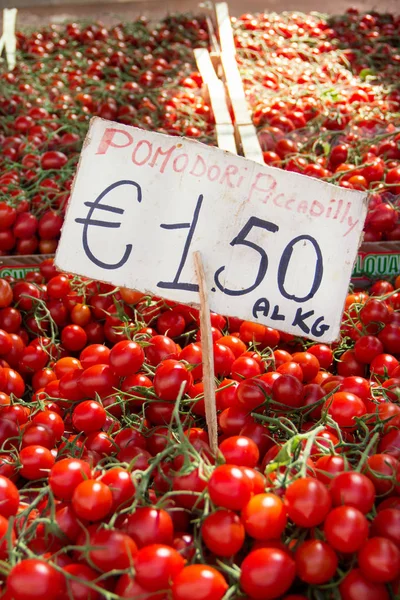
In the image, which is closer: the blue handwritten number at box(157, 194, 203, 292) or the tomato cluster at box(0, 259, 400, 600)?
the tomato cluster at box(0, 259, 400, 600)

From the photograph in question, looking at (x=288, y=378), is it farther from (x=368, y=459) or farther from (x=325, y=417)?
(x=368, y=459)

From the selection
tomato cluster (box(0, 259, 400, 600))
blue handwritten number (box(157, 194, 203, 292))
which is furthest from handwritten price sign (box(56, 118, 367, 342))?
tomato cluster (box(0, 259, 400, 600))

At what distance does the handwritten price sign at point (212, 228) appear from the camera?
1.31 meters

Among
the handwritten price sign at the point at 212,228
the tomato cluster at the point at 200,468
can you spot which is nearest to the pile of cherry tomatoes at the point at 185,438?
the tomato cluster at the point at 200,468

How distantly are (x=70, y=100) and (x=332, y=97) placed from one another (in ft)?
4.95

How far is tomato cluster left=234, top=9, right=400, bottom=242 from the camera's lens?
8.77 ft

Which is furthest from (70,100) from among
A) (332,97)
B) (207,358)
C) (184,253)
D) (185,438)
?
(185,438)

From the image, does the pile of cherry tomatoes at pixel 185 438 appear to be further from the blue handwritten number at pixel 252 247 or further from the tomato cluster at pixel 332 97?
the blue handwritten number at pixel 252 247

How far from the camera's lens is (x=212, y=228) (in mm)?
1314

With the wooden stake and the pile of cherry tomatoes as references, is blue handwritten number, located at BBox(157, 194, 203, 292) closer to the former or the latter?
the wooden stake

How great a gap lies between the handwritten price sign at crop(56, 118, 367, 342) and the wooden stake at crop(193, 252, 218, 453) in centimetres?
3

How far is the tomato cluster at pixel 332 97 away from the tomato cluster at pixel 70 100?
0.37 meters

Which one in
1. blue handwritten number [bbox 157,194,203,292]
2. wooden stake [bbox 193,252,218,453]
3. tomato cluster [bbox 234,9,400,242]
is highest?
tomato cluster [bbox 234,9,400,242]

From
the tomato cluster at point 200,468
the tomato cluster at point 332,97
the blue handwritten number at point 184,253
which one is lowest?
the tomato cluster at point 200,468
